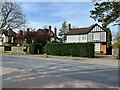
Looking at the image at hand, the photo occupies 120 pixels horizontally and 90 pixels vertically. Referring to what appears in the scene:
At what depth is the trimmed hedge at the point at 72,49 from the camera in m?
41.2

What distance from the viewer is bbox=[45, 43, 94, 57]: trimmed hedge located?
41250mm

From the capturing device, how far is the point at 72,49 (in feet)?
144

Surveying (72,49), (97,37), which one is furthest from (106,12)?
(97,37)

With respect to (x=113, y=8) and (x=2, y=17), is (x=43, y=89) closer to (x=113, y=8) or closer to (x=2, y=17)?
(x=113, y=8)

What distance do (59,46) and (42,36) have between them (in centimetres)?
2894

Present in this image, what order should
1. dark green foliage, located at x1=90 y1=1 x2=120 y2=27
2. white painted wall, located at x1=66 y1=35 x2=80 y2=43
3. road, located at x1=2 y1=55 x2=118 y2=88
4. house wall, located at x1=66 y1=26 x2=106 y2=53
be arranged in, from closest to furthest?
road, located at x1=2 y1=55 x2=118 y2=88, dark green foliage, located at x1=90 y1=1 x2=120 y2=27, house wall, located at x1=66 y1=26 x2=106 y2=53, white painted wall, located at x1=66 y1=35 x2=80 y2=43

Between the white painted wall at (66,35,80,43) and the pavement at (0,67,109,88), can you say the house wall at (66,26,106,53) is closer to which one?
the white painted wall at (66,35,80,43)

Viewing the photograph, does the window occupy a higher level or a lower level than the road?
higher

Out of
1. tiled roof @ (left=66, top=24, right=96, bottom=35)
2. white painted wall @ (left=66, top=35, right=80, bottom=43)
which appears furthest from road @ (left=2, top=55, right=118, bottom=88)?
white painted wall @ (left=66, top=35, right=80, bottom=43)

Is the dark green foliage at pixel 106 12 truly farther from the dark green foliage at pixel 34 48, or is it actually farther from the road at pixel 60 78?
→ the dark green foliage at pixel 34 48

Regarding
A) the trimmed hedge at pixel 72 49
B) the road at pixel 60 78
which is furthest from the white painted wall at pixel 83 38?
the road at pixel 60 78

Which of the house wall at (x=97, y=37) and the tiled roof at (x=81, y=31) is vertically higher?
the tiled roof at (x=81, y=31)

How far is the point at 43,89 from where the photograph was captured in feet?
32.1

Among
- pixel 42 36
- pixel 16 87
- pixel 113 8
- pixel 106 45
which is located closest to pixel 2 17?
pixel 42 36
